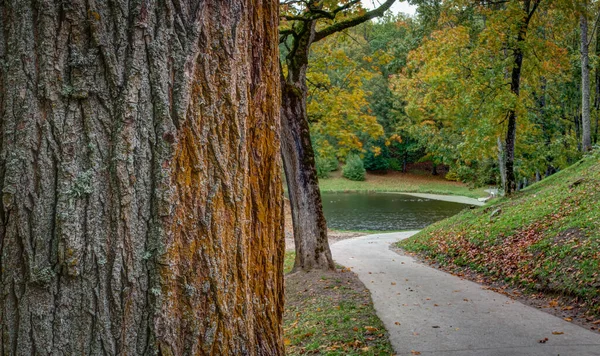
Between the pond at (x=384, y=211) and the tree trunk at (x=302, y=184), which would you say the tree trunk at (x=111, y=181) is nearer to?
the tree trunk at (x=302, y=184)

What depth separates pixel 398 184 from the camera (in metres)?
50.7

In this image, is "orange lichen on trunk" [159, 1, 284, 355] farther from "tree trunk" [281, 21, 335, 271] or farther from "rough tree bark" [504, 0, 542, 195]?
"rough tree bark" [504, 0, 542, 195]

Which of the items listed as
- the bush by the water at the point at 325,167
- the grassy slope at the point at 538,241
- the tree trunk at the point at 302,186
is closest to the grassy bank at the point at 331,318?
the tree trunk at the point at 302,186

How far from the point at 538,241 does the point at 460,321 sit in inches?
148

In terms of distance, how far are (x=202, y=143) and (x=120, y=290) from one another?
0.70 meters

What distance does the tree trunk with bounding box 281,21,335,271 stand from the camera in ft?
32.4

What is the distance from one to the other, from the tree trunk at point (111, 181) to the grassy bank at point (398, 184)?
42415 millimetres

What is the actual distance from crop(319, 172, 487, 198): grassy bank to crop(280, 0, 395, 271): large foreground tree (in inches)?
1365

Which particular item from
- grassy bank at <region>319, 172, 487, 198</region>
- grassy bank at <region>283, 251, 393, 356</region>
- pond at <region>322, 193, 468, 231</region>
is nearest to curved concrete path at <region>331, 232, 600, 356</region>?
grassy bank at <region>283, 251, 393, 356</region>

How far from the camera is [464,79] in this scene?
15.1 meters

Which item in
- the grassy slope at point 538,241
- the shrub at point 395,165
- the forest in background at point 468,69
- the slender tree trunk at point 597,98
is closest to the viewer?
the grassy slope at point 538,241

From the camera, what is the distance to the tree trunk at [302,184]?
9.88 m

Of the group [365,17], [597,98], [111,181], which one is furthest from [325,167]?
[111,181]

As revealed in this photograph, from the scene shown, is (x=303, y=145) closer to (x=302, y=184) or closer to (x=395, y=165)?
(x=302, y=184)
